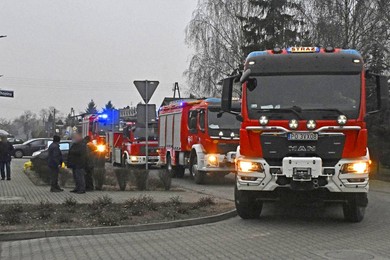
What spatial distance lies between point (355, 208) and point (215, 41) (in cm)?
3166

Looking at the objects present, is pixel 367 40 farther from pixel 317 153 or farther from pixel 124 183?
pixel 317 153

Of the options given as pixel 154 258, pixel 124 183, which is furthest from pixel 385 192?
pixel 154 258

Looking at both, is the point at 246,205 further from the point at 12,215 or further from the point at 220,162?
the point at 220,162

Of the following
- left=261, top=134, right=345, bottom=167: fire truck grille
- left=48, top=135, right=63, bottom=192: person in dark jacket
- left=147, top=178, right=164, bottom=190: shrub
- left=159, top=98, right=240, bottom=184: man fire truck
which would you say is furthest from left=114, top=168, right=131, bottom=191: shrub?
left=261, top=134, right=345, bottom=167: fire truck grille

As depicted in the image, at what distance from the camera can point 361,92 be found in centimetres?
994

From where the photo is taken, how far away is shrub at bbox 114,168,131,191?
16.0m

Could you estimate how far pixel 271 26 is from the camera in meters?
38.5

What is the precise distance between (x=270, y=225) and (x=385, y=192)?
8.81 metres

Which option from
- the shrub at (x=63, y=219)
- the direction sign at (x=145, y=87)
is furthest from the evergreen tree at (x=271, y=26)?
the shrub at (x=63, y=219)

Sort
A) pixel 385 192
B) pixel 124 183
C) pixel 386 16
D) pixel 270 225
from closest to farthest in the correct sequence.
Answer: pixel 270 225
pixel 124 183
pixel 385 192
pixel 386 16

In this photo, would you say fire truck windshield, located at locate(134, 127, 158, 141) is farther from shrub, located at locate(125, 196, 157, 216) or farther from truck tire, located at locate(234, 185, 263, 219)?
truck tire, located at locate(234, 185, 263, 219)

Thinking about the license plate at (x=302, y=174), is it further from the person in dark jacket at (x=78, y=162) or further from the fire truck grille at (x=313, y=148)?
the person in dark jacket at (x=78, y=162)

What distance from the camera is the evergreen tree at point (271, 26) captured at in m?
35.7

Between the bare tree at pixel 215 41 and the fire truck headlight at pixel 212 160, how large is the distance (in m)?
22.3
